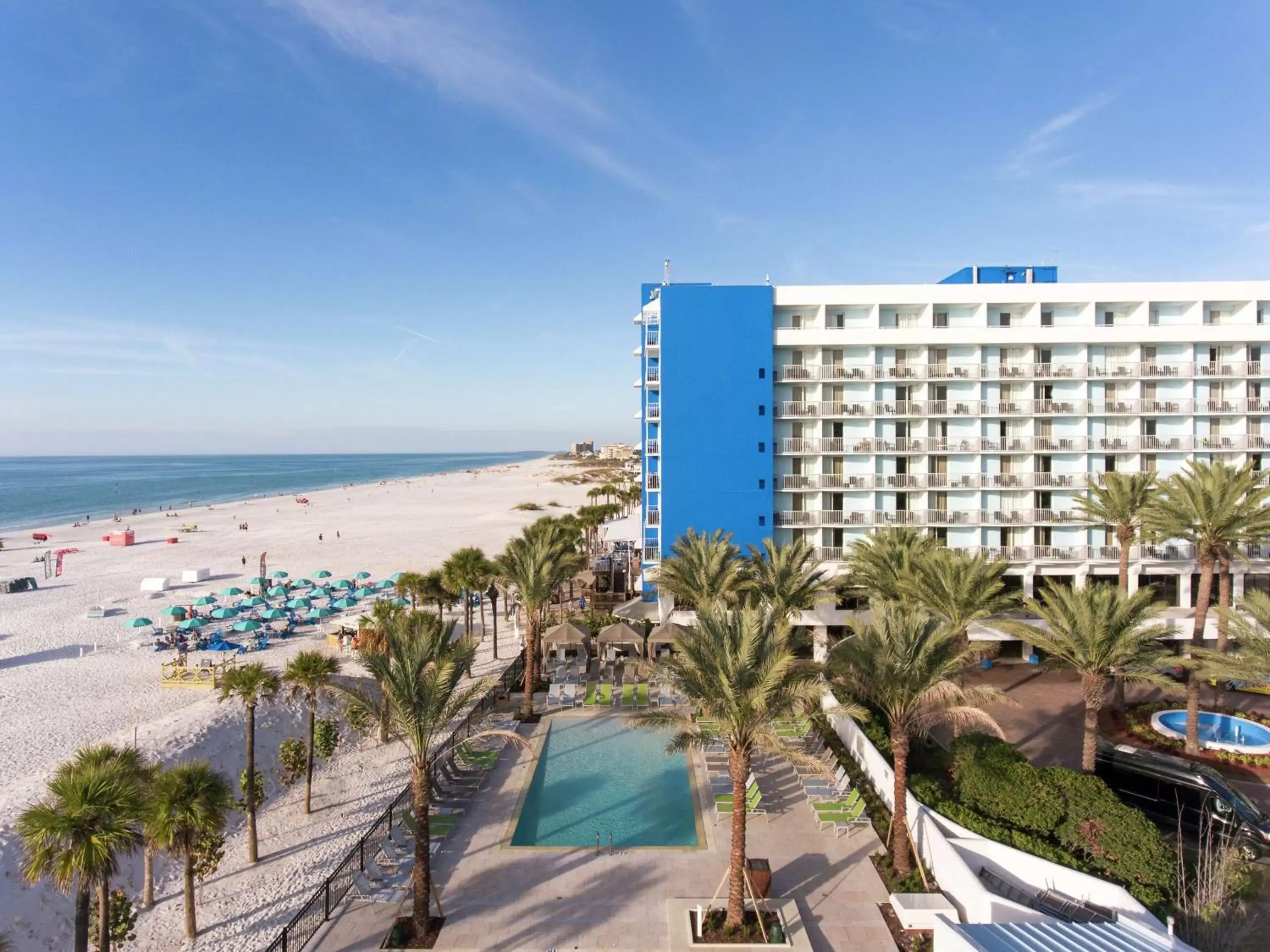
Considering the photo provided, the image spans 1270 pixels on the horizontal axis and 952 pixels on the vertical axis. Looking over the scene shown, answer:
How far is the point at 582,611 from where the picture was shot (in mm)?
32750

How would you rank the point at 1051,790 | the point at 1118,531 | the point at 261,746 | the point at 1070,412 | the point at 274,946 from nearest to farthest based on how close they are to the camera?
the point at 274,946
the point at 1051,790
the point at 261,746
the point at 1118,531
the point at 1070,412

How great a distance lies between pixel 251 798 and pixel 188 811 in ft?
12.3

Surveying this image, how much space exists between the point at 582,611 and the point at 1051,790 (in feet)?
73.8

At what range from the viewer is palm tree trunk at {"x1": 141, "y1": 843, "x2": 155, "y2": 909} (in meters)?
13.6

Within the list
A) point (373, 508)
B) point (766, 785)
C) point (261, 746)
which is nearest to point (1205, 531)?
point (766, 785)

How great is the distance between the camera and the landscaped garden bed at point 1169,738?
58.0 ft

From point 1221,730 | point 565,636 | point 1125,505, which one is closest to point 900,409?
point 1125,505

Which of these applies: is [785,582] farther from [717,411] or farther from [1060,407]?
[1060,407]

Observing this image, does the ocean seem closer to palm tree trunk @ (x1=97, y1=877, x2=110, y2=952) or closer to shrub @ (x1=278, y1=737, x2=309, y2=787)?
shrub @ (x1=278, y1=737, x2=309, y2=787)

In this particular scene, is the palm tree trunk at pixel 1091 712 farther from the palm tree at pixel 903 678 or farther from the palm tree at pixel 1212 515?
the palm tree at pixel 1212 515

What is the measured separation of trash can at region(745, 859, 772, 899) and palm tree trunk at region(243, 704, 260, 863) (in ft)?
36.8

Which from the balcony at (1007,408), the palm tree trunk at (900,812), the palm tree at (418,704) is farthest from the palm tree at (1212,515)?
the palm tree at (418,704)

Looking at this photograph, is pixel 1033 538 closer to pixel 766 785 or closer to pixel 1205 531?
pixel 1205 531

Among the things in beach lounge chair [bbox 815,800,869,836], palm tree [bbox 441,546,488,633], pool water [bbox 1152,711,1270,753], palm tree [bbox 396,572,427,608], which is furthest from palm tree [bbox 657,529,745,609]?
pool water [bbox 1152,711,1270,753]
